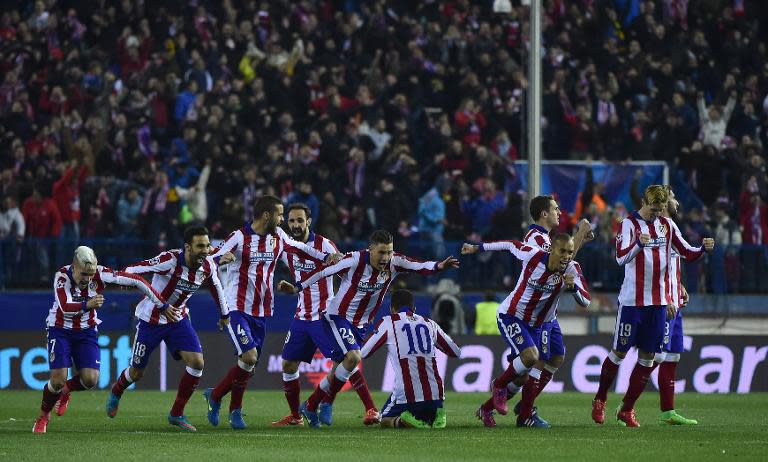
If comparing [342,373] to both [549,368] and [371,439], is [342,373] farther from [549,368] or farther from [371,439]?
[549,368]

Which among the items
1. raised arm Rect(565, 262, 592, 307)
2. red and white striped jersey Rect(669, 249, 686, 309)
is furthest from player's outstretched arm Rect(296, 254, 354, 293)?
red and white striped jersey Rect(669, 249, 686, 309)

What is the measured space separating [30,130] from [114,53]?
9.29ft

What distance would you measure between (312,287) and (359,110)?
1099cm

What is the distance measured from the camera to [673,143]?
27469mm

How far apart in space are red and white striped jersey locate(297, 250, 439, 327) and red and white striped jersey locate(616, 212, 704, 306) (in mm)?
1962

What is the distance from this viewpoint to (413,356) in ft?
48.3

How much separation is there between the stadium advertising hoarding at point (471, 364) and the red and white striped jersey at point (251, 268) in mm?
7396

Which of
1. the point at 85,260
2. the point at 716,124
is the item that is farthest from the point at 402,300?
the point at 716,124

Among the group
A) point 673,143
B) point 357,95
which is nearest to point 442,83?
point 357,95

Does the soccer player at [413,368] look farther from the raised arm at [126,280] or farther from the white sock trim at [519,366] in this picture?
the raised arm at [126,280]

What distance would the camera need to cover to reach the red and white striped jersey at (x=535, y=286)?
48.8 ft

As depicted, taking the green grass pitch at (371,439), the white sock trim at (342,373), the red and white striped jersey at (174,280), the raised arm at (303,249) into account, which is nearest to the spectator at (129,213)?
the green grass pitch at (371,439)

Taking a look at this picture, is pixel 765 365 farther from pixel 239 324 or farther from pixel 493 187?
pixel 239 324

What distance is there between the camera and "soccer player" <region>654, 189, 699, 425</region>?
15.5 metres
